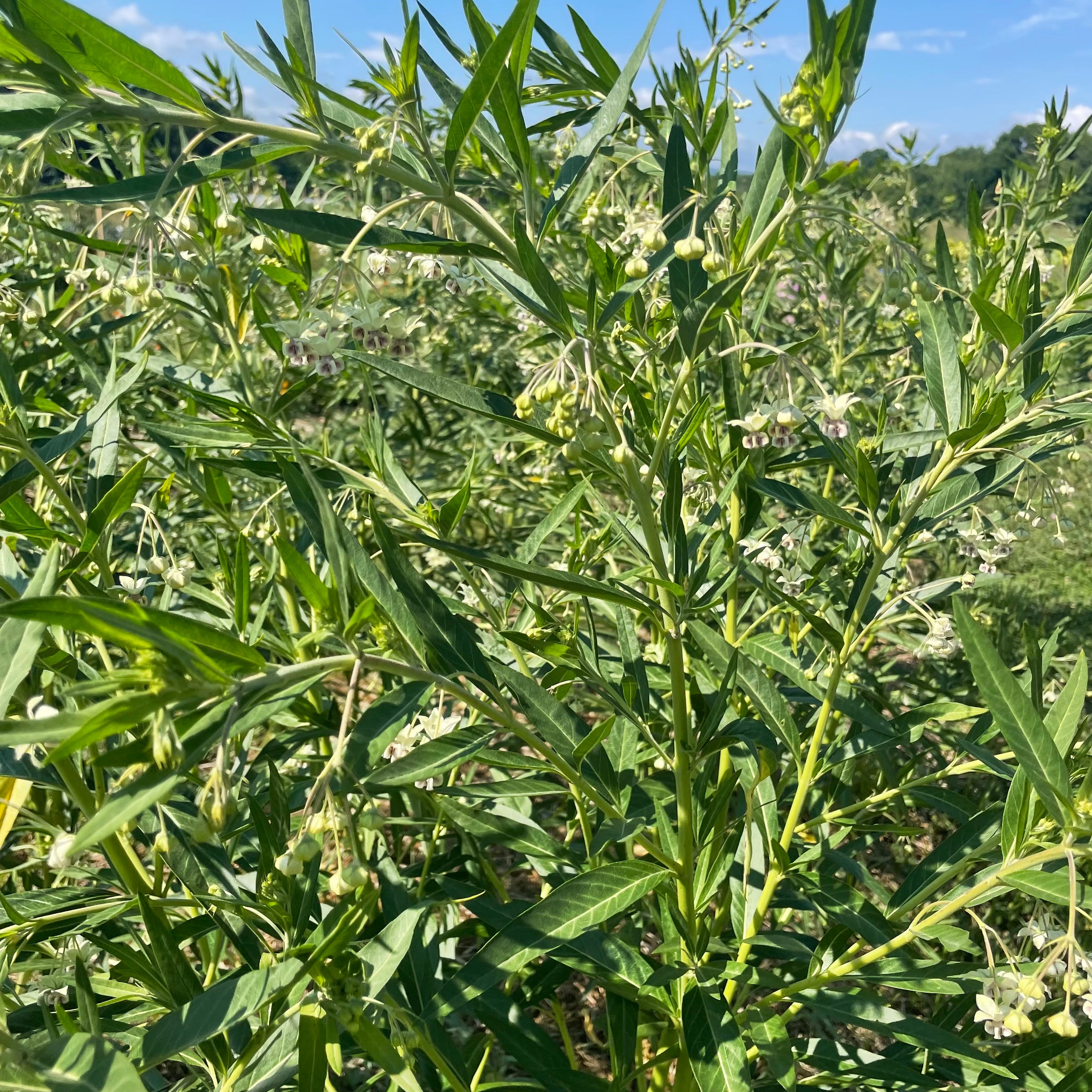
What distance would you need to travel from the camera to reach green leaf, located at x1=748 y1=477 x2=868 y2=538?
145 cm

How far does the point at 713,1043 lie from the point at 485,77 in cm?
135

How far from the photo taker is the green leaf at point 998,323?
134cm

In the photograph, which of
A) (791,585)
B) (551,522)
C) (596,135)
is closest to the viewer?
(596,135)

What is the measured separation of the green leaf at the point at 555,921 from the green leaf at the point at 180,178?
1036 millimetres

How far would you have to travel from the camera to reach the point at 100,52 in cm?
106

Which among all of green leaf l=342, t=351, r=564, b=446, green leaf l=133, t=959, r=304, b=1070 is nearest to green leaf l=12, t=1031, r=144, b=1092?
green leaf l=133, t=959, r=304, b=1070

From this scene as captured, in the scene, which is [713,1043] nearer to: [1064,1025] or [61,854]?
[1064,1025]

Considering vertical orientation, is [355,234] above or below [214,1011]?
above

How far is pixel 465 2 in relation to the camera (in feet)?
4.17

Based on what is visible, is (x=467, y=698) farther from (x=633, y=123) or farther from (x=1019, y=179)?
(x=1019, y=179)

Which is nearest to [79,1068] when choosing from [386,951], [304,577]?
[386,951]

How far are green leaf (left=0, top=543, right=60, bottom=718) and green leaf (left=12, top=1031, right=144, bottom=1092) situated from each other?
0.37 meters

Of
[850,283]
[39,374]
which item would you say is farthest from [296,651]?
[850,283]

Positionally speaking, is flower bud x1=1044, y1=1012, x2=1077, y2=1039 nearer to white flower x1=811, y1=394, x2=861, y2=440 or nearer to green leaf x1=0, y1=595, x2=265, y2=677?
white flower x1=811, y1=394, x2=861, y2=440
